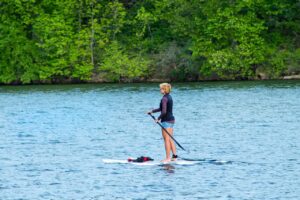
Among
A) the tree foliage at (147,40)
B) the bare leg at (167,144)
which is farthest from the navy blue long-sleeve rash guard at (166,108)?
the tree foliage at (147,40)

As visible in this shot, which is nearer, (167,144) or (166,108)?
(166,108)

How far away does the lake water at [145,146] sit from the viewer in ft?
85.0

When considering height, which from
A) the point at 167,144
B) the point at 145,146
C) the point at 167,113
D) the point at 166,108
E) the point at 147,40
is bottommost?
the point at 145,146

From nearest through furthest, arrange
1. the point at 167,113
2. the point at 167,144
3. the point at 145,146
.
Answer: the point at 167,113 < the point at 167,144 < the point at 145,146

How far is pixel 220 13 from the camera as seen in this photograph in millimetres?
84062

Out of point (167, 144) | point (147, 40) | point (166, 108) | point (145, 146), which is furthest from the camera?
point (147, 40)

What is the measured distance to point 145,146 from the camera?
115 feet

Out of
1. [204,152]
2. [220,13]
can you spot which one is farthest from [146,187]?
[220,13]

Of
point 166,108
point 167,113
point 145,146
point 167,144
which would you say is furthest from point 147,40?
point 166,108

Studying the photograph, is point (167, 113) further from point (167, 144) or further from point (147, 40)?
point (147, 40)

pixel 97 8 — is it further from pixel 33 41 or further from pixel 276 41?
pixel 276 41

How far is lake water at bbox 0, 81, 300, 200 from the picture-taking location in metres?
25.9

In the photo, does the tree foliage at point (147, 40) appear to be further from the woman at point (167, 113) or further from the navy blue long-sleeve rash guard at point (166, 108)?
the navy blue long-sleeve rash guard at point (166, 108)

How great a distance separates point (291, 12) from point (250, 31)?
397 centimetres
